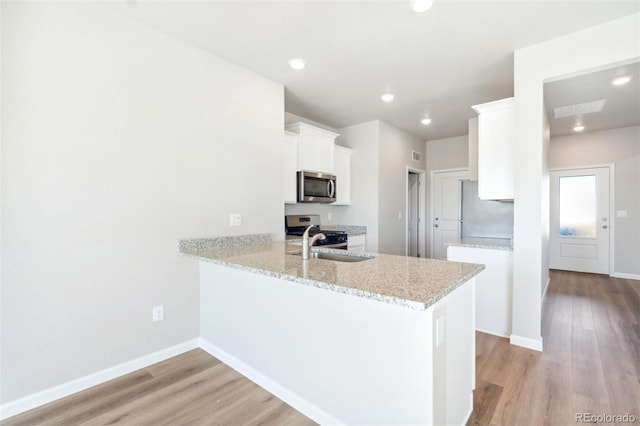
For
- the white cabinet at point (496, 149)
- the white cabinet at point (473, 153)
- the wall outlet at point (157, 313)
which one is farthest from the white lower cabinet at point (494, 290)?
the wall outlet at point (157, 313)

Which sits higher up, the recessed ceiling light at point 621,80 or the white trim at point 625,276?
the recessed ceiling light at point 621,80

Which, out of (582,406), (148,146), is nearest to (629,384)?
(582,406)

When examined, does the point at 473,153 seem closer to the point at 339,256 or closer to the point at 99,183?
the point at 339,256

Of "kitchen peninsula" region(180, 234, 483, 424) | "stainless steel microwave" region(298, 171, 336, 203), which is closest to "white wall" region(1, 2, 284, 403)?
"kitchen peninsula" region(180, 234, 483, 424)

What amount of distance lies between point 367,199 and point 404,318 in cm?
361

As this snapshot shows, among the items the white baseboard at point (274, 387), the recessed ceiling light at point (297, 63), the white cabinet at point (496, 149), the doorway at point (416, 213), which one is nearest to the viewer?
the white baseboard at point (274, 387)

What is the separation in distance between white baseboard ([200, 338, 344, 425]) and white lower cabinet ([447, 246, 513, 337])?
211cm

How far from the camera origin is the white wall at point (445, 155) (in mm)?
5801

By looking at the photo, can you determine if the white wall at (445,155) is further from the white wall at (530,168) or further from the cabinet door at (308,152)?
the white wall at (530,168)

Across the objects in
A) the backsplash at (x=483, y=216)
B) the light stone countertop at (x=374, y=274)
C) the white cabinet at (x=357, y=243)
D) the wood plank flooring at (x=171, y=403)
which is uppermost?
the backsplash at (x=483, y=216)

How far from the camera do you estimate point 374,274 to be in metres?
1.56

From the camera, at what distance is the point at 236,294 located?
7.32 ft

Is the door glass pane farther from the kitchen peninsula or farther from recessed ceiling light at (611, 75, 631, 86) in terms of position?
the kitchen peninsula

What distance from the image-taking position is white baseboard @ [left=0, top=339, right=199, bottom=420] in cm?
179
